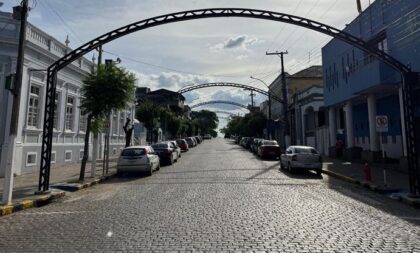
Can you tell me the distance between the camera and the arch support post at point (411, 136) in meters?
12.2

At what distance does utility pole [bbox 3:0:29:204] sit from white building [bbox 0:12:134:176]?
3.59 m

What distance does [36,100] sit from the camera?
2122 centimetres

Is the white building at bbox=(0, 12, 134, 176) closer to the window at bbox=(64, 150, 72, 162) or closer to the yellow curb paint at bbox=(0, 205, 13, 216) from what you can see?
the window at bbox=(64, 150, 72, 162)

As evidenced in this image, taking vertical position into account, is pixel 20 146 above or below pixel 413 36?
below

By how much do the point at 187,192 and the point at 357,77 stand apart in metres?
15.5

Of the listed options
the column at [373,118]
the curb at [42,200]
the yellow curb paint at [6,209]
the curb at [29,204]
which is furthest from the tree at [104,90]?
the column at [373,118]

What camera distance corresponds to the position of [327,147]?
34.9 m

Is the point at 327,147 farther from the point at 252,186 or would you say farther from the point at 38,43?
the point at 38,43

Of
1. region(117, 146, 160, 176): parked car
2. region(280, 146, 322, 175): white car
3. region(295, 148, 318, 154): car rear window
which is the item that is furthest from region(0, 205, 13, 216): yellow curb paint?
region(295, 148, 318, 154): car rear window

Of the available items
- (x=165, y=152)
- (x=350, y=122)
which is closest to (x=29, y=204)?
(x=165, y=152)

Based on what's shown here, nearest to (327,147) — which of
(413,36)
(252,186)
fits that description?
(413,36)

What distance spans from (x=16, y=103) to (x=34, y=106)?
10268 millimetres

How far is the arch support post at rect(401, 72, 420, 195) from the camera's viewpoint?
481 inches

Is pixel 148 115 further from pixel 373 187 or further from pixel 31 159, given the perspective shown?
pixel 373 187
